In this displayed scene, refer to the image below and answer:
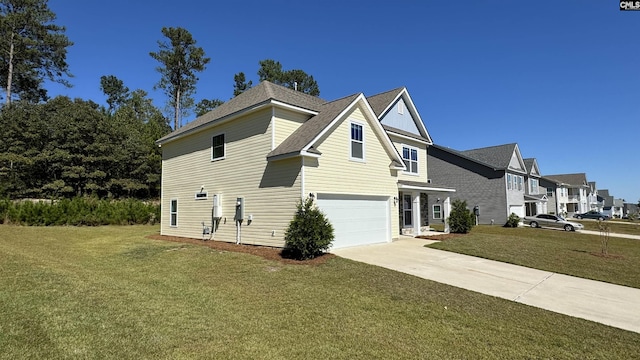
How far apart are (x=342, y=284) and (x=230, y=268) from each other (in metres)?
3.36

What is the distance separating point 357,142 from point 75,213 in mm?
20672

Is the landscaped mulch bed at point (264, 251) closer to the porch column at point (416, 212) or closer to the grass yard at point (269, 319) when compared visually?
the grass yard at point (269, 319)

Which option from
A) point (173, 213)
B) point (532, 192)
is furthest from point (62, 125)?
point (532, 192)

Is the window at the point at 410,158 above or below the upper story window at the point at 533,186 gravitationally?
above

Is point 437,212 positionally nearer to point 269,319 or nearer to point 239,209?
point 239,209

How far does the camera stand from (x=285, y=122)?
13117mm

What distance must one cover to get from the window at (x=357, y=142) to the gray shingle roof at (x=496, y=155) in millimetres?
22598

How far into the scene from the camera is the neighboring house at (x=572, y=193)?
55.7 metres

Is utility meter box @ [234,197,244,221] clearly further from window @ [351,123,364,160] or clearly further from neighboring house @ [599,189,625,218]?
neighboring house @ [599,189,625,218]

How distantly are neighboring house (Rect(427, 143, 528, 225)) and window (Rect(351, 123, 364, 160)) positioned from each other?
2252 cm

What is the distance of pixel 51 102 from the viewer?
34.3 metres

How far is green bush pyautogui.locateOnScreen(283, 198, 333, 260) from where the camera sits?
10.1 metres

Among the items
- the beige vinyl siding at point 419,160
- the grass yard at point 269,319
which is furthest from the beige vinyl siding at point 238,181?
the beige vinyl siding at point 419,160

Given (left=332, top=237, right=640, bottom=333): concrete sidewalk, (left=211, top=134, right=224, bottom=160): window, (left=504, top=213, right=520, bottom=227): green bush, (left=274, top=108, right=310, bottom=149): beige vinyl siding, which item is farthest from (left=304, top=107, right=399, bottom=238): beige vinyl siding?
(left=504, top=213, right=520, bottom=227): green bush
